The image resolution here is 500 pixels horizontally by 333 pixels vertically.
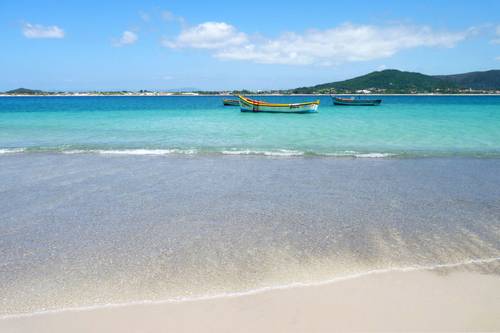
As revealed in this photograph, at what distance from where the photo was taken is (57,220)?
23.8 feet

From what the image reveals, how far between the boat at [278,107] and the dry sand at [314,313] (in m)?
40.4

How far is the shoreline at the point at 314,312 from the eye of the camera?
3.92m

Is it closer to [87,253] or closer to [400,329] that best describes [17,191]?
[87,253]

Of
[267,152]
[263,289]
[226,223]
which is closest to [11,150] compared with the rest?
[267,152]

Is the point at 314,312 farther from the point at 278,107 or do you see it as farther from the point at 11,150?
the point at 278,107

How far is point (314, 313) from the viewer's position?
414 centimetres

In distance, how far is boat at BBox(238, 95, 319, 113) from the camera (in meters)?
44.2

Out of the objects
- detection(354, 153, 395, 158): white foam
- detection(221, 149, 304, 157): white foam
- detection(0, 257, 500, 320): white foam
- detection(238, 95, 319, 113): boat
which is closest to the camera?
detection(0, 257, 500, 320): white foam

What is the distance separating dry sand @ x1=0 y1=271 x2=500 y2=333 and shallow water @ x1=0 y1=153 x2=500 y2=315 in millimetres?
270

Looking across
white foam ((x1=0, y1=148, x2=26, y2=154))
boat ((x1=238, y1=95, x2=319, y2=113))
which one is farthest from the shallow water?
boat ((x1=238, y1=95, x2=319, y2=113))

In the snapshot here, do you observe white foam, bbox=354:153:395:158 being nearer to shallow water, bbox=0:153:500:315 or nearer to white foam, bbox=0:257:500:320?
shallow water, bbox=0:153:500:315

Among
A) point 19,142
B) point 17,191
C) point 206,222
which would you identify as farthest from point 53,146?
point 206,222

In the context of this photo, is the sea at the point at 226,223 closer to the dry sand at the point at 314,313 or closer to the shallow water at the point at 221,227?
the shallow water at the point at 221,227

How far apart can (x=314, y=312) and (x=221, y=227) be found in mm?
2982
